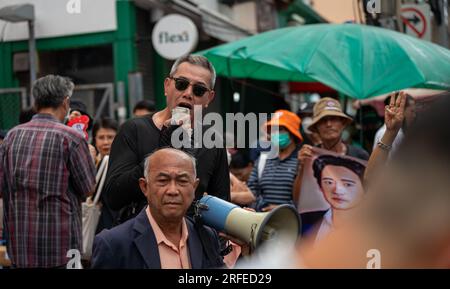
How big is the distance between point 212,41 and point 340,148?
6121mm

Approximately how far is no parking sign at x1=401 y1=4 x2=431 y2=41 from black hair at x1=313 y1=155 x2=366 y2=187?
118 centimetres

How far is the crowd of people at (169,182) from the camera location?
1289 millimetres

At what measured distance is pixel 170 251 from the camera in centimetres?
193

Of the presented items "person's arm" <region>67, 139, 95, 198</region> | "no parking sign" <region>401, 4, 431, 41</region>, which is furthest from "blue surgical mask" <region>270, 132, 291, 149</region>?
"person's arm" <region>67, 139, 95, 198</region>

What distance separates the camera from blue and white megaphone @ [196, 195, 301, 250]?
1.78 meters

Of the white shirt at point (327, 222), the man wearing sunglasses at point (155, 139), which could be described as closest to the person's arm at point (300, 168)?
the white shirt at point (327, 222)

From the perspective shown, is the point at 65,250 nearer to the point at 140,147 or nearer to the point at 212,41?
the point at 140,147

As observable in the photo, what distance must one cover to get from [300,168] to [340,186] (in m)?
0.37

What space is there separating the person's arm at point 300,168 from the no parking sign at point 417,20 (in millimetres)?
1174

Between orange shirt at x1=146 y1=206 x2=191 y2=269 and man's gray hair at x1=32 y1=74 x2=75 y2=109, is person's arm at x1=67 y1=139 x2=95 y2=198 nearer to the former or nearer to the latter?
man's gray hair at x1=32 y1=74 x2=75 y2=109

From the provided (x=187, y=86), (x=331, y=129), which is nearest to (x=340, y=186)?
(x=331, y=129)

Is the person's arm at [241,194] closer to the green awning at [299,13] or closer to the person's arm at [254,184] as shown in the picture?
the person's arm at [254,184]

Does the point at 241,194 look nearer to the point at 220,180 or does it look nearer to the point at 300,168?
the point at 300,168
